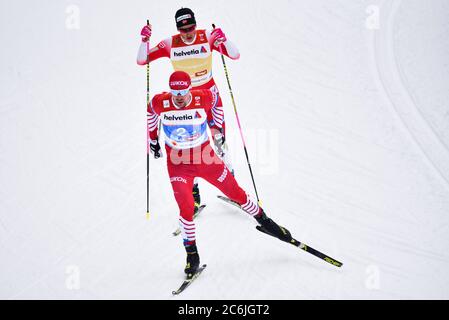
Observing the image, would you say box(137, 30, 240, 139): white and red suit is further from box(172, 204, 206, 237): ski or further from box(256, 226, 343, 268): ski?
box(256, 226, 343, 268): ski

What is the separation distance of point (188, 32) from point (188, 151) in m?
1.57

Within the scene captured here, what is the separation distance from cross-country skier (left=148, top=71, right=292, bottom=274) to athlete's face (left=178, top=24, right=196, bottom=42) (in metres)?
0.93

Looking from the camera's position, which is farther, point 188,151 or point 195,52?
point 195,52

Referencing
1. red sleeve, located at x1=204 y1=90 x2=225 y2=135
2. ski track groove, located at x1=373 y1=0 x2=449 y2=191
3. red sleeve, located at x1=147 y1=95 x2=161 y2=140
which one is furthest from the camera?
ski track groove, located at x1=373 y1=0 x2=449 y2=191

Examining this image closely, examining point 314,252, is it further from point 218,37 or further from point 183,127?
point 218,37

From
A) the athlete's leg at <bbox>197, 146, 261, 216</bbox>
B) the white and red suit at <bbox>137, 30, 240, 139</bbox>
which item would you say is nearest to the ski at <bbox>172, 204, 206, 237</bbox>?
the athlete's leg at <bbox>197, 146, 261, 216</bbox>

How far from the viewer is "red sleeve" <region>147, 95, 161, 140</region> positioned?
4.40m

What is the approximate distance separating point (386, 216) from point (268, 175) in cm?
179

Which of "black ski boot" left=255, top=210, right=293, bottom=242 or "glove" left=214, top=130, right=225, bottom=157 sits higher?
"glove" left=214, top=130, right=225, bottom=157

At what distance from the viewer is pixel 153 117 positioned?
4551 mm

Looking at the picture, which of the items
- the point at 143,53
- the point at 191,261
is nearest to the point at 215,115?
the point at 143,53

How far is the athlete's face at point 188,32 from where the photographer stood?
4.93 metres

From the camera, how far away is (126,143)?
23.3ft

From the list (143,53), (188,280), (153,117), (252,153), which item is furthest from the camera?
(252,153)
